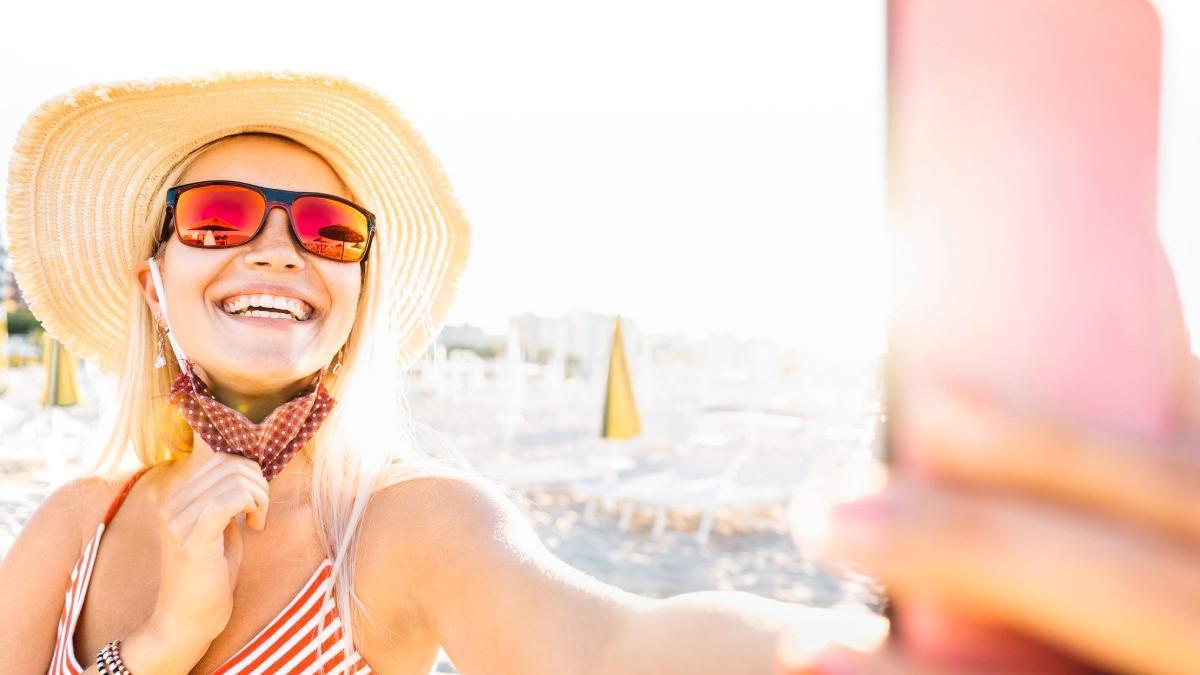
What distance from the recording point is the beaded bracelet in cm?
149

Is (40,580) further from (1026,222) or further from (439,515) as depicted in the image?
(1026,222)

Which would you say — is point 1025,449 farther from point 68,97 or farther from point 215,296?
point 68,97

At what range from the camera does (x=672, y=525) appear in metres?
8.02

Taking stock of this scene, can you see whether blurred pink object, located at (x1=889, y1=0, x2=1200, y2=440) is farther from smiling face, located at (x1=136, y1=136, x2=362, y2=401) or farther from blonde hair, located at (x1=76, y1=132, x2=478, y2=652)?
smiling face, located at (x1=136, y1=136, x2=362, y2=401)

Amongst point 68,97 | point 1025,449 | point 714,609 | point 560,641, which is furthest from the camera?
point 68,97

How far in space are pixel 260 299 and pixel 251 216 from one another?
0.56 feet

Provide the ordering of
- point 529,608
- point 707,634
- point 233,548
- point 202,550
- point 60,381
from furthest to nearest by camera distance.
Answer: point 60,381 < point 233,548 < point 202,550 < point 529,608 < point 707,634

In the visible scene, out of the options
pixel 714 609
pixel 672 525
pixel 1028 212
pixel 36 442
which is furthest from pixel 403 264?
pixel 36 442

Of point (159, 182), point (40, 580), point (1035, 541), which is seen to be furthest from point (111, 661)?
point (1035, 541)

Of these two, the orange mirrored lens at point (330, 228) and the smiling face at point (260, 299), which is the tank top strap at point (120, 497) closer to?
the smiling face at point (260, 299)

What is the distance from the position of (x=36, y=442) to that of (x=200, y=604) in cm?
1034

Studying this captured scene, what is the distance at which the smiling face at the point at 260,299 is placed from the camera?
1677 mm

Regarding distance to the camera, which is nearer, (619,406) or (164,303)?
(164,303)

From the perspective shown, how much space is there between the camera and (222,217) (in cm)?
171
